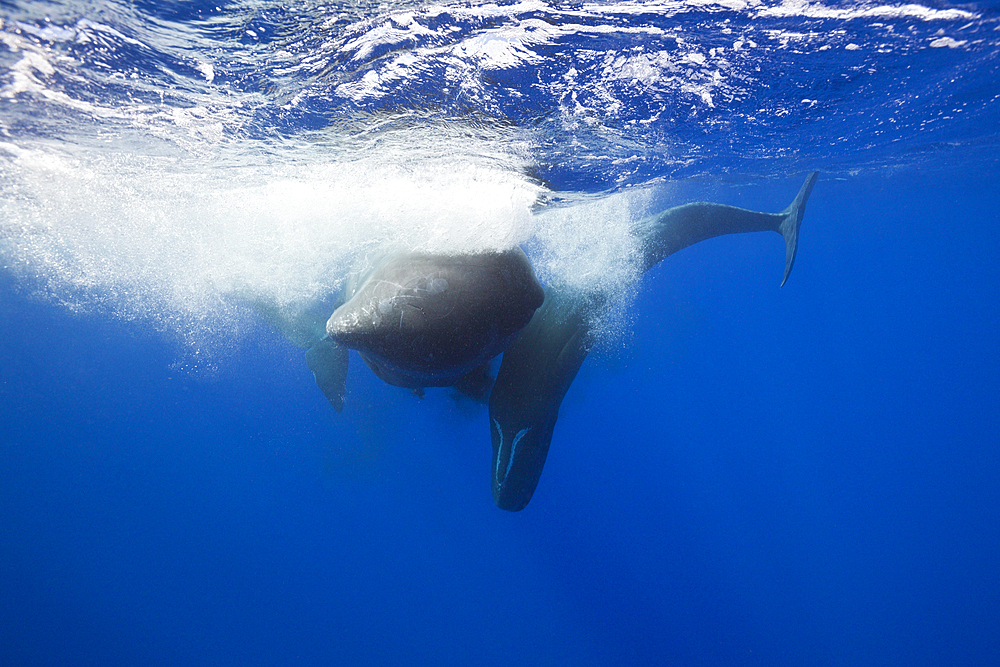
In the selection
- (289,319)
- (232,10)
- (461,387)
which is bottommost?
(289,319)

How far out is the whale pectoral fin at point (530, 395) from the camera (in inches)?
187

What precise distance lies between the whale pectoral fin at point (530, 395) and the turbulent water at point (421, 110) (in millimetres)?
1224

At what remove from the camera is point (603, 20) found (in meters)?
4.57

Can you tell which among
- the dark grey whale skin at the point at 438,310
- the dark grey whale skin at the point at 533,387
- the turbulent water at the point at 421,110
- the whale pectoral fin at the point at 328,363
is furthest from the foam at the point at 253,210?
→ the whale pectoral fin at the point at 328,363

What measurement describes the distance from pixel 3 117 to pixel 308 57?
4.85 m

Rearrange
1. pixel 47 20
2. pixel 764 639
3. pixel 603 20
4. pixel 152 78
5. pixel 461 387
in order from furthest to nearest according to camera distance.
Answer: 1. pixel 764 639
2. pixel 461 387
3. pixel 152 78
4. pixel 603 20
5. pixel 47 20

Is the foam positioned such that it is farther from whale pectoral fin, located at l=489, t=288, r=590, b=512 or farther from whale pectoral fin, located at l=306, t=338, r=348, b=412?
whale pectoral fin, located at l=306, t=338, r=348, b=412

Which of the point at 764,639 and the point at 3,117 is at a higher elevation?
the point at 3,117

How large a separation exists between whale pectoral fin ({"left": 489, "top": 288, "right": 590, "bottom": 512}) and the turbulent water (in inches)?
48.2

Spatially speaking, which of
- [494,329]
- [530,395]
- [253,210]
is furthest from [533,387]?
[253,210]

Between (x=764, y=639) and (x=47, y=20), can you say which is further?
(x=764, y=639)

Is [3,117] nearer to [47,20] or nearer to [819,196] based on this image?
[47,20]

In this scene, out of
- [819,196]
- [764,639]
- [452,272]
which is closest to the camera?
[452,272]

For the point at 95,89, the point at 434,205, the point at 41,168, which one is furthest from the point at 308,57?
the point at 41,168
